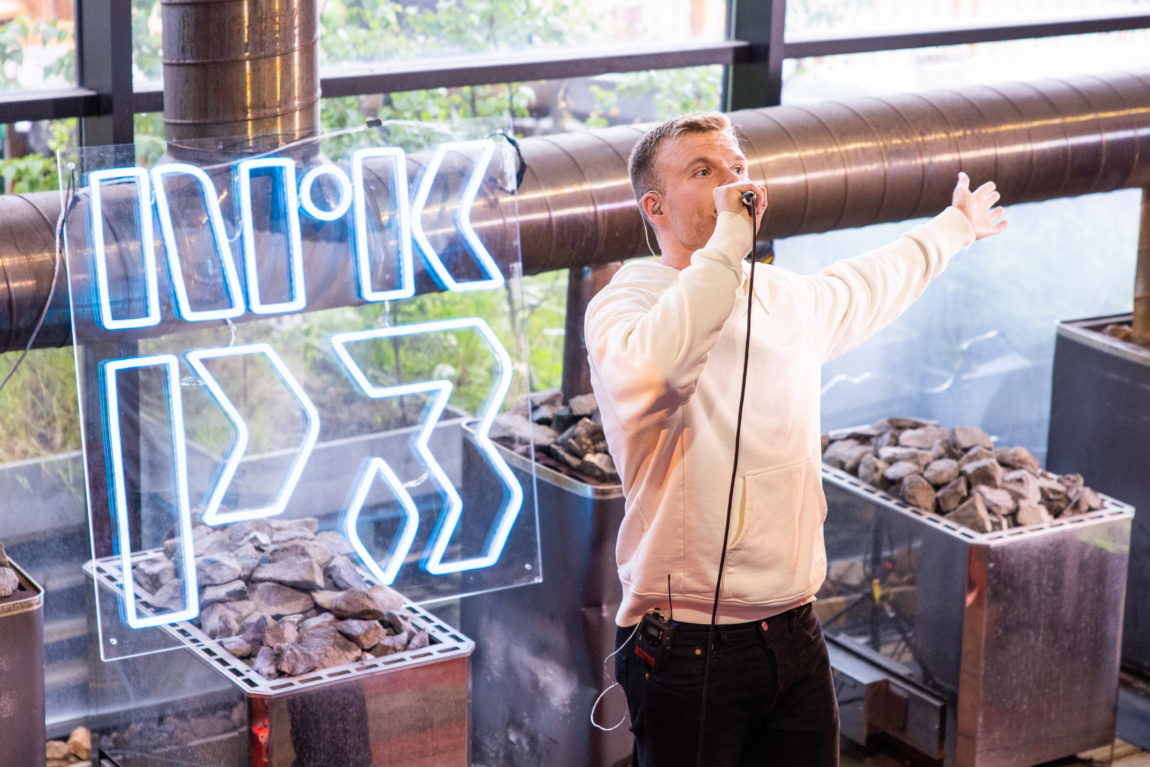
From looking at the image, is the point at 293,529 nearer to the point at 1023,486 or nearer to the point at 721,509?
the point at 721,509

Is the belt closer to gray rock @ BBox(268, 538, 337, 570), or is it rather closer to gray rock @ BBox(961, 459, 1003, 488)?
gray rock @ BBox(268, 538, 337, 570)

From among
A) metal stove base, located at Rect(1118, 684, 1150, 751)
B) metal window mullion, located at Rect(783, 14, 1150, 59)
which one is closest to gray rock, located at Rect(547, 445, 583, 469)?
metal window mullion, located at Rect(783, 14, 1150, 59)

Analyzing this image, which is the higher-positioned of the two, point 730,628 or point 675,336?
point 675,336

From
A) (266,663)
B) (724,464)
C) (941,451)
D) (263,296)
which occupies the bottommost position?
(266,663)

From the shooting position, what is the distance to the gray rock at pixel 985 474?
418cm

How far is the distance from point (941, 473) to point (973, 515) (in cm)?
25

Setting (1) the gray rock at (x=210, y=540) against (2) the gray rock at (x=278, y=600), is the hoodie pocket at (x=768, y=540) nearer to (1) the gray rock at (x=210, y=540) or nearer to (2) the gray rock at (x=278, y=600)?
(2) the gray rock at (x=278, y=600)

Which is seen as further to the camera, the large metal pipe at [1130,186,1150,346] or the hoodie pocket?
the large metal pipe at [1130,186,1150,346]

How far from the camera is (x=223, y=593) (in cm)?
321

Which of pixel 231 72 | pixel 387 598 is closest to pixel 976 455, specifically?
pixel 387 598

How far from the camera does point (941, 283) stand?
588 cm

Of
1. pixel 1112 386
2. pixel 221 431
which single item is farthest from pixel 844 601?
pixel 221 431

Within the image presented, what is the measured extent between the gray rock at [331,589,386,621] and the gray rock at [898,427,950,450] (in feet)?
6.42

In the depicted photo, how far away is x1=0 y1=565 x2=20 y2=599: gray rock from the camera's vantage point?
3.06m
